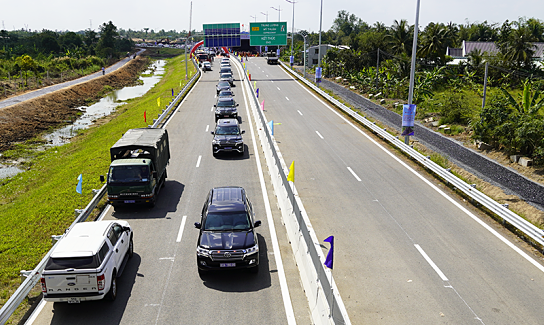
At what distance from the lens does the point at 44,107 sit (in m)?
49.7

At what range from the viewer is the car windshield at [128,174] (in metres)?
16.4

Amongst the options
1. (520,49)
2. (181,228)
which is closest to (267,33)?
(520,49)

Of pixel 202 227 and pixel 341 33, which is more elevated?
pixel 341 33

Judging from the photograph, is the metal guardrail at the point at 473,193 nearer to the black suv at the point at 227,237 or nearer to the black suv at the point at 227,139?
the black suv at the point at 227,237

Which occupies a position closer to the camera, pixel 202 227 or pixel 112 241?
pixel 112 241

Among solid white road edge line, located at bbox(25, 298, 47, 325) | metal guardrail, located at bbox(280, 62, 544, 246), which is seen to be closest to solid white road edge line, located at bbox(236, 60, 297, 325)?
solid white road edge line, located at bbox(25, 298, 47, 325)

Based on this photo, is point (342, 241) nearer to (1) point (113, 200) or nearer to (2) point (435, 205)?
(2) point (435, 205)

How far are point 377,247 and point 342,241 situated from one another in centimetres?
115

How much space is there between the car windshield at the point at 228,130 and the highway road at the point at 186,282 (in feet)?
19.7

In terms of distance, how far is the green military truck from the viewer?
16.3 metres

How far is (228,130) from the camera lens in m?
25.7

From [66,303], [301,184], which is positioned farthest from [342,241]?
[66,303]

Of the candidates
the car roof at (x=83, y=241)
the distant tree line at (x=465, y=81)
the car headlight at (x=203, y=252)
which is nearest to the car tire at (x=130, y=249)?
the car roof at (x=83, y=241)

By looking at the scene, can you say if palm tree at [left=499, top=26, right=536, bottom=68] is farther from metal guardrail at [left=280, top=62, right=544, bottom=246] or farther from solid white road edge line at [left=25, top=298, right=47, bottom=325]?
solid white road edge line at [left=25, top=298, right=47, bottom=325]
